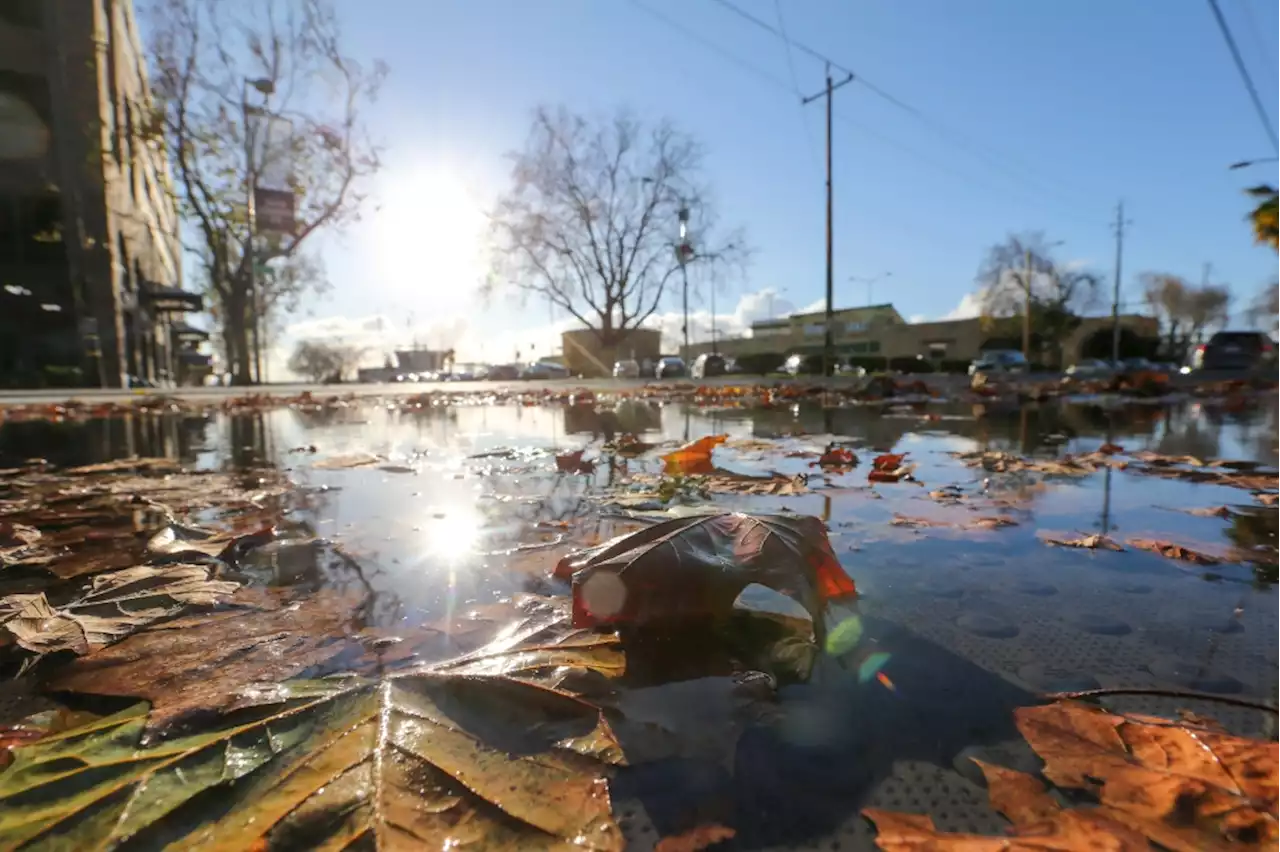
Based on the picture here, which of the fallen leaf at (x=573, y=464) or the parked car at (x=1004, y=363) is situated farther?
the parked car at (x=1004, y=363)

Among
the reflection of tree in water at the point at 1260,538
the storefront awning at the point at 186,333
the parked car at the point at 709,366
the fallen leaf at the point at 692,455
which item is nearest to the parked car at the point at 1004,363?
the parked car at the point at 709,366

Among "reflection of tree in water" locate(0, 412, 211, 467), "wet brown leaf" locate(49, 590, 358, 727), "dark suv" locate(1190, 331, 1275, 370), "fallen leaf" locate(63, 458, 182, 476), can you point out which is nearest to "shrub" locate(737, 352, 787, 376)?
"dark suv" locate(1190, 331, 1275, 370)

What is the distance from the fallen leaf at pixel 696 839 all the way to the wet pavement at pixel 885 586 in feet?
0.06

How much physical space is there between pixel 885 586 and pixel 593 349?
2518 inches

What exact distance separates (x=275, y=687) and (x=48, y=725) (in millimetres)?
366

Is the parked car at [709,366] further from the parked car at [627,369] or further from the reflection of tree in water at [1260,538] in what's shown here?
the reflection of tree in water at [1260,538]

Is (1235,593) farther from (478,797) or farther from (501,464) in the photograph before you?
(501,464)

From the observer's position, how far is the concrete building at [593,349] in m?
63.8

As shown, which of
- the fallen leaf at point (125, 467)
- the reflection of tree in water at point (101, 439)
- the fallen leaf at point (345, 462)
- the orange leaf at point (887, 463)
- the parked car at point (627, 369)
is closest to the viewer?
the orange leaf at point (887, 463)

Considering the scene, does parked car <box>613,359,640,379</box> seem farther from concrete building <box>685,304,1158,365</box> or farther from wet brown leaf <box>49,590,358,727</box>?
wet brown leaf <box>49,590,358,727</box>

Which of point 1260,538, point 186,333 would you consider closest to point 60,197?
point 186,333

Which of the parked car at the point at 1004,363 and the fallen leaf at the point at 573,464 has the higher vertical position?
the parked car at the point at 1004,363

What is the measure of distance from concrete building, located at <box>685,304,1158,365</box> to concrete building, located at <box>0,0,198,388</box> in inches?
1716

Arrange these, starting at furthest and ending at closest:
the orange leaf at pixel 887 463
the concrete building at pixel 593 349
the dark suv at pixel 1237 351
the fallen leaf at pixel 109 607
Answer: the concrete building at pixel 593 349, the dark suv at pixel 1237 351, the orange leaf at pixel 887 463, the fallen leaf at pixel 109 607
